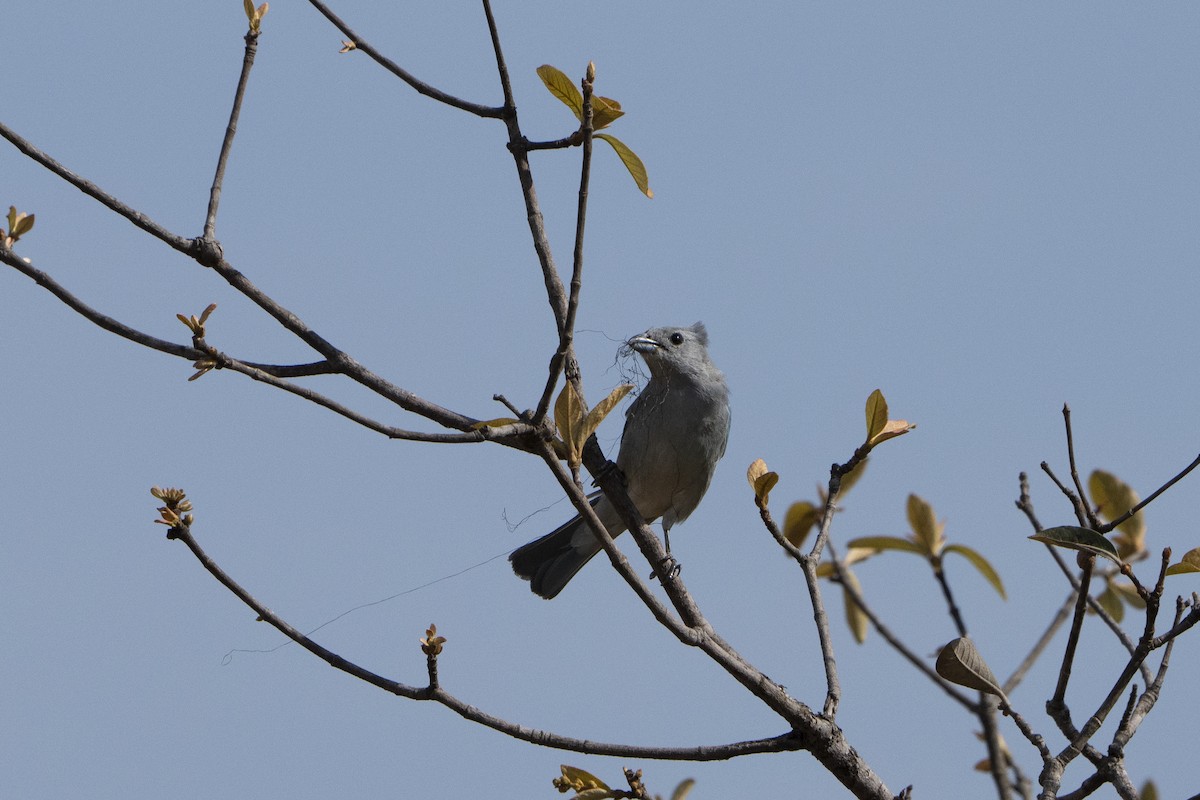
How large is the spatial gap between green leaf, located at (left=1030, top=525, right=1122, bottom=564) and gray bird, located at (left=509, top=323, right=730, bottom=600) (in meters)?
4.09

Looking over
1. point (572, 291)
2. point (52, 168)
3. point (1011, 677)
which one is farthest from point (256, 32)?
point (1011, 677)

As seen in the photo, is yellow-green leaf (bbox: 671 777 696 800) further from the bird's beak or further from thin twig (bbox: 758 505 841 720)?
the bird's beak

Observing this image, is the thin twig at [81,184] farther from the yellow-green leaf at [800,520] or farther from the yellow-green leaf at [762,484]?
the yellow-green leaf at [800,520]

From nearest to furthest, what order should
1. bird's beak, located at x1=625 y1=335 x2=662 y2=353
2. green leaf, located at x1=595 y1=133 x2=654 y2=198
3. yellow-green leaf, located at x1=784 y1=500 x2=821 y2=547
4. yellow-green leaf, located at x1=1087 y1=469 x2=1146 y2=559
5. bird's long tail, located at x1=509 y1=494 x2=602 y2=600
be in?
green leaf, located at x1=595 y1=133 x2=654 y2=198, yellow-green leaf, located at x1=1087 y1=469 x2=1146 y2=559, yellow-green leaf, located at x1=784 y1=500 x2=821 y2=547, bird's beak, located at x1=625 y1=335 x2=662 y2=353, bird's long tail, located at x1=509 y1=494 x2=602 y2=600

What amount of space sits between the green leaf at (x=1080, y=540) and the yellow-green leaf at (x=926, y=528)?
2.35 m

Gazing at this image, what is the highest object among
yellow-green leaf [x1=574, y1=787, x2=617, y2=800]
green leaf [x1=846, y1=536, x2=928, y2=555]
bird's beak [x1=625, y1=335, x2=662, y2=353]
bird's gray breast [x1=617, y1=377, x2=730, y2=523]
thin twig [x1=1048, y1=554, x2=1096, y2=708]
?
bird's beak [x1=625, y1=335, x2=662, y2=353]

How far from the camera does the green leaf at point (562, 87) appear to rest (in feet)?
11.8

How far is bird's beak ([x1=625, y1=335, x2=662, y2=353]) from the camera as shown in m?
Result: 7.38

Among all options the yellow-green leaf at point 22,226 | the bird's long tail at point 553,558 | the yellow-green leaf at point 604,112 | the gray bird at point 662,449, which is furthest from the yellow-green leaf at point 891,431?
the bird's long tail at point 553,558

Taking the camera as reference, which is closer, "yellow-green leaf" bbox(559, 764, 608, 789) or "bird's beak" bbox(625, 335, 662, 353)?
"yellow-green leaf" bbox(559, 764, 608, 789)

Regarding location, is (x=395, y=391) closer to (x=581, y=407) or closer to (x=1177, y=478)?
(x=581, y=407)

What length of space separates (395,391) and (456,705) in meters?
0.84

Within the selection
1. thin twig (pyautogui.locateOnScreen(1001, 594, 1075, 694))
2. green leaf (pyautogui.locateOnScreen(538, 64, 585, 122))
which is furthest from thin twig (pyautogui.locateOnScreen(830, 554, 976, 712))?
green leaf (pyautogui.locateOnScreen(538, 64, 585, 122))

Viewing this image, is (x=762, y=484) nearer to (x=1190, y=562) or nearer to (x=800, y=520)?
(x=1190, y=562)
